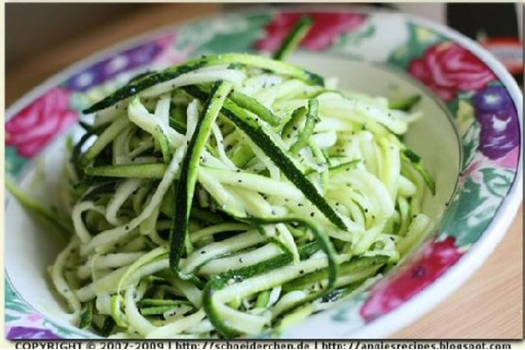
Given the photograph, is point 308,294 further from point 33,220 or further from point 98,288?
point 33,220

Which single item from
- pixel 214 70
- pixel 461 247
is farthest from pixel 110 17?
pixel 461 247

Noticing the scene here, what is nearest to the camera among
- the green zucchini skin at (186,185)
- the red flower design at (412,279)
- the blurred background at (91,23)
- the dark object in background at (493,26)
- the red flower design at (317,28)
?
the red flower design at (412,279)

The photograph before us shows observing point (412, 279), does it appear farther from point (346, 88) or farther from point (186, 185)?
point (346, 88)

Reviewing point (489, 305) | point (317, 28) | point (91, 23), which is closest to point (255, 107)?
point (489, 305)

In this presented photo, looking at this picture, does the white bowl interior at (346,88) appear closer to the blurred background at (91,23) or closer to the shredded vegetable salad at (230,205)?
the shredded vegetable salad at (230,205)

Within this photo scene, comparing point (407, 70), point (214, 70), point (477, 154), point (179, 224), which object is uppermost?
point (407, 70)

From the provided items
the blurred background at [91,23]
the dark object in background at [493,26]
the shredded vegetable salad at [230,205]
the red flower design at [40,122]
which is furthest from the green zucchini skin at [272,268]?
the blurred background at [91,23]

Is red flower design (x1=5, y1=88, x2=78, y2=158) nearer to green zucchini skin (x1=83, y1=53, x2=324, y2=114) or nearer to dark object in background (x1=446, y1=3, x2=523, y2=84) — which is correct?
green zucchini skin (x1=83, y1=53, x2=324, y2=114)
